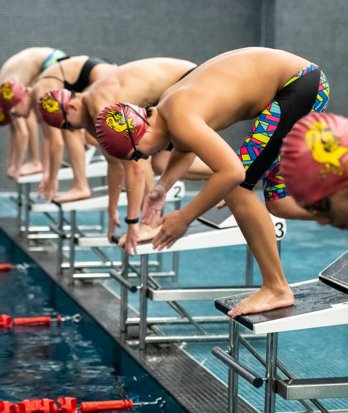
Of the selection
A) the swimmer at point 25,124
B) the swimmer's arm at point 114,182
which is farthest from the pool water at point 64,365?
the swimmer at point 25,124

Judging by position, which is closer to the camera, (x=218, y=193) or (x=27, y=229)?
(x=218, y=193)

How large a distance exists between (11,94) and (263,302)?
412cm

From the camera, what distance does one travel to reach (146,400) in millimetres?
4691

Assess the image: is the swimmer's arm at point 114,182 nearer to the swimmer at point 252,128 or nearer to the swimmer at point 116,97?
the swimmer at point 116,97

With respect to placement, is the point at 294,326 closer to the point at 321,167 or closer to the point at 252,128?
the point at 252,128

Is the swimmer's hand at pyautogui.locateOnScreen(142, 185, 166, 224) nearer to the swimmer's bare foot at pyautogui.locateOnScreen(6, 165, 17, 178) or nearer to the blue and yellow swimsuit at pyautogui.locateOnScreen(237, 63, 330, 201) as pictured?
the blue and yellow swimsuit at pyautogui.locateOnScreen(237, 63, 330, 201)

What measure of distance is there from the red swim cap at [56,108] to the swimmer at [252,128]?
1757 millimetres

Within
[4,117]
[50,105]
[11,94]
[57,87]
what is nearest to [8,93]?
[11,94]

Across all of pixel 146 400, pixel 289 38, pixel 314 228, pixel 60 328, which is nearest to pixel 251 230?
pixel 146 400

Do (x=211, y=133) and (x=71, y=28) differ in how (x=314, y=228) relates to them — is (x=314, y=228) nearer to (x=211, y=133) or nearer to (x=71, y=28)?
(x=71, y=28)

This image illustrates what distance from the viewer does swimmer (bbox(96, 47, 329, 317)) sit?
12.4 feet

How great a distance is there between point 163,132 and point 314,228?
216 inches

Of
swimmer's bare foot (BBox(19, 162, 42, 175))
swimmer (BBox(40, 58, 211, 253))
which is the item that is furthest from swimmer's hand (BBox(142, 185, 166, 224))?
swimmer's bare foot (BBox(19, 162, 42, 175))

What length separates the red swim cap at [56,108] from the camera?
19.2 ft
